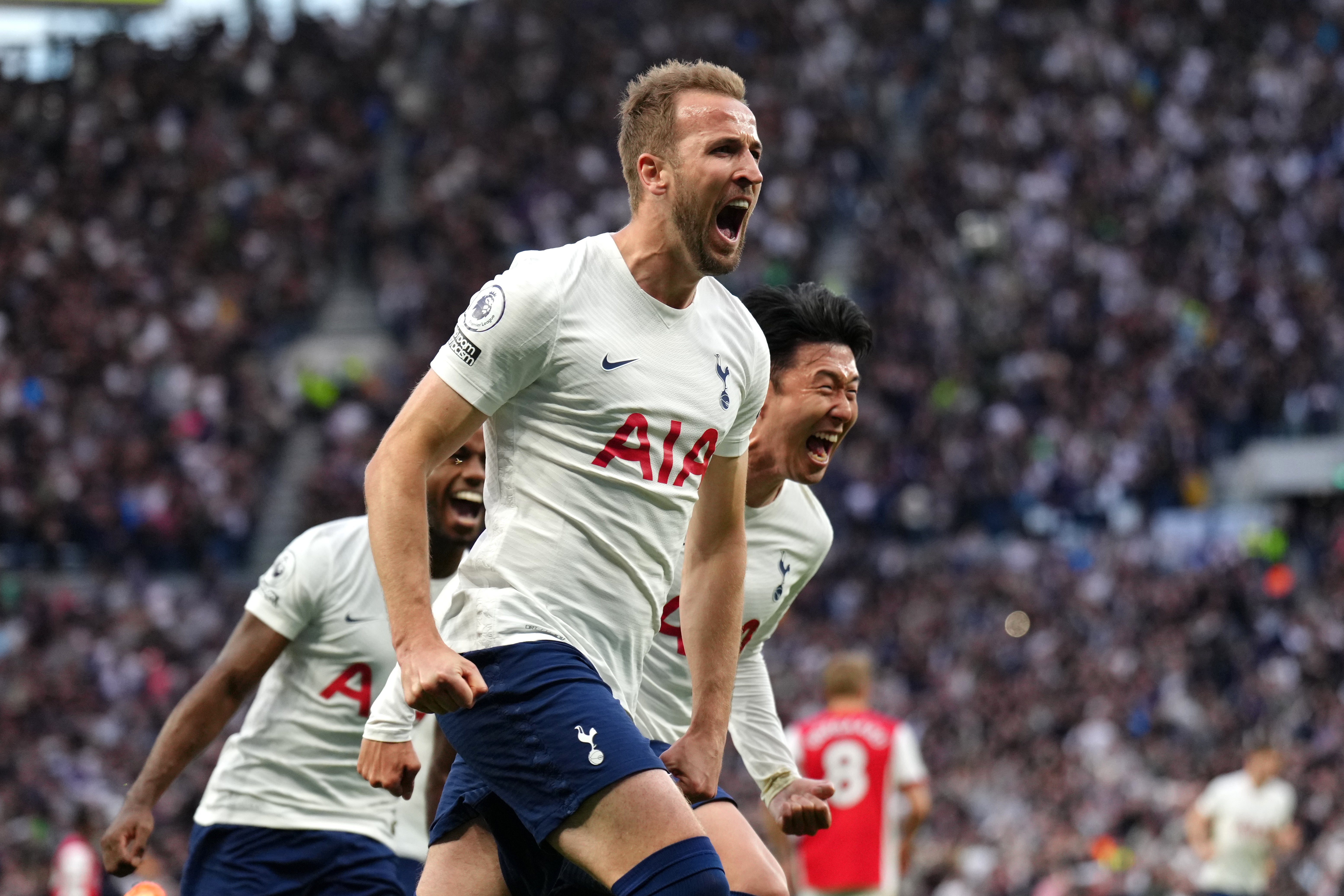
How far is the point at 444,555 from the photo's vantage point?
18.9 ft

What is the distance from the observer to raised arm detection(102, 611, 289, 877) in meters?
5.43

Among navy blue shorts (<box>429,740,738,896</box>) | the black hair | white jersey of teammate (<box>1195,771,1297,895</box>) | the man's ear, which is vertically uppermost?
the man's ear

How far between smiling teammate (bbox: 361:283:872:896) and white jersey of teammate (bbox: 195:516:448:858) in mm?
1080

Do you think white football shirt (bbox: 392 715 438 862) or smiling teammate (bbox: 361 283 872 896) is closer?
smiling teammate (bbox: 361 283 872 896)

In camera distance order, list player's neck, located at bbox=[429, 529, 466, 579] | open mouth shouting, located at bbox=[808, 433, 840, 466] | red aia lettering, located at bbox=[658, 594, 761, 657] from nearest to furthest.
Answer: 1. red aia lettering, located at bbox=[658, 594, 761, 657]
2. open mouth shouting, located at bbox=[808, 433, 840, 466]
3. player's neck, located at bbox=[429, 529, 466, 579]

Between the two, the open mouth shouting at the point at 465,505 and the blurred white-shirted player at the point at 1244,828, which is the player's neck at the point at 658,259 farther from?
the blurred white-shirted player at the point at 1244,828

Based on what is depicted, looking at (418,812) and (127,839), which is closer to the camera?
(127,839)

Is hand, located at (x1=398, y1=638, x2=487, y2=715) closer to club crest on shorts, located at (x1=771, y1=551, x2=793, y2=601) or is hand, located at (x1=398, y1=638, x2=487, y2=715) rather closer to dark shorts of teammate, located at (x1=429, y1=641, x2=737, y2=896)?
dark shorts of teammate, located at (x1=429, y1=641, x2=737, y2=896)

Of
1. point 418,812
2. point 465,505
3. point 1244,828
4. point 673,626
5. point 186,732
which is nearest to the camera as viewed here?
point 673,626

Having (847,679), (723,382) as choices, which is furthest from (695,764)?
(847,679)

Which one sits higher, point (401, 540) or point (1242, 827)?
point (401, 540)

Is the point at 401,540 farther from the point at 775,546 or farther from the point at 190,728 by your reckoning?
the point at 190,728

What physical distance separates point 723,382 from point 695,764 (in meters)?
0.97

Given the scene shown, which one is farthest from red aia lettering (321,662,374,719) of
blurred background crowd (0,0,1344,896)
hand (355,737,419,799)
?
blurred background crowd (0,0,1344,896)
